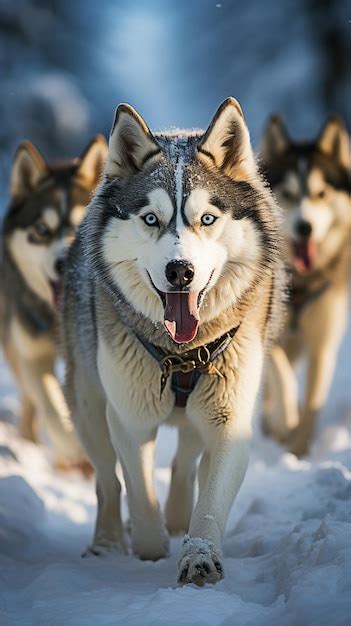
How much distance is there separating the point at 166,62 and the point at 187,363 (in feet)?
54.8

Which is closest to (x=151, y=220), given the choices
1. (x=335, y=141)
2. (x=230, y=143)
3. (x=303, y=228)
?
(x=230, y=143)

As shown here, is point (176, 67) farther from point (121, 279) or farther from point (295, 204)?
point (121, 279)

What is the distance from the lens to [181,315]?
3373mm

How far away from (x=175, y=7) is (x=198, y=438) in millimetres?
14493

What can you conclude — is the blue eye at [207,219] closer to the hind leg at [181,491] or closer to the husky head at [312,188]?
the hind leg at [181,491]

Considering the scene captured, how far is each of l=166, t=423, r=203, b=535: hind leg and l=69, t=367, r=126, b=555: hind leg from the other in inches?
10.2

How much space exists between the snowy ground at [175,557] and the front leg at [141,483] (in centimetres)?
8

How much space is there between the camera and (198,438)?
4.21 m

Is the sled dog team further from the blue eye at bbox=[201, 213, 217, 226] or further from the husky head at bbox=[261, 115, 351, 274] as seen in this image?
the husky head at bbox=[261, 115, 351, 274]

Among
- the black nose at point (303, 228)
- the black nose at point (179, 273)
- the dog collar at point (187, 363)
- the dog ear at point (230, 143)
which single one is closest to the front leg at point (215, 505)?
the dog collar at point (187, 363)

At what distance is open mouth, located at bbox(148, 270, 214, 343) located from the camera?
3.35m

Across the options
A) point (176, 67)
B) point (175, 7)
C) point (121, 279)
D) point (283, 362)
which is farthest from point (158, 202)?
point (176, 67)

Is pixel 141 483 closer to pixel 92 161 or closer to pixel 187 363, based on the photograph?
pixel 187 363

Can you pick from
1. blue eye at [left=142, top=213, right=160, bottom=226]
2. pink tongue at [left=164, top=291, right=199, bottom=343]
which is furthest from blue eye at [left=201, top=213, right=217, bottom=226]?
pink tongue at [left=164, top=291, right=199, bottom=343]
